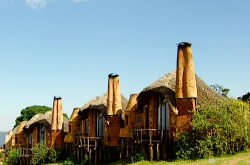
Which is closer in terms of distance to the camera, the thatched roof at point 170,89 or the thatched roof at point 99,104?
the thatched roof at point 170,89

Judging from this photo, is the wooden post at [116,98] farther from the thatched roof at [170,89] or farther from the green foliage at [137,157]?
the green foliage at [137,157]

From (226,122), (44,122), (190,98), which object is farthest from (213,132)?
(44,122)

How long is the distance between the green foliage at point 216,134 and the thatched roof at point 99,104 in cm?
1145

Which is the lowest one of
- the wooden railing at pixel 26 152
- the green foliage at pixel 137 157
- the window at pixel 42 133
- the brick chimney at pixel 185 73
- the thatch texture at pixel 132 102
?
the wooden railing at pixel 26 152

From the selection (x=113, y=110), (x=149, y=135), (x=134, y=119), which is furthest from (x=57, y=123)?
(x=149, y=135)

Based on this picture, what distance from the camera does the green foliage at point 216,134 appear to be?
22.3 metres

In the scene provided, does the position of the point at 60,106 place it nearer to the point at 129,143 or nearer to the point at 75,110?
the point at 75,110

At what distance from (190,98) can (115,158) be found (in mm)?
10450

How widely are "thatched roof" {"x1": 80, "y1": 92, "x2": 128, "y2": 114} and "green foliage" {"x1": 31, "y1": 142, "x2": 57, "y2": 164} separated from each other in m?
5.87

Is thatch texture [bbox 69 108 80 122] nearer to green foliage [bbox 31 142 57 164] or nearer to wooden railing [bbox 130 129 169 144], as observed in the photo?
green foliage [bbox 31 142 57 164]

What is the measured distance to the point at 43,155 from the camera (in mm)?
37906

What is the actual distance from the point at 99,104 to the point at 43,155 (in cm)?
969

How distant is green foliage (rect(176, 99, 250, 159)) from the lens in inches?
878

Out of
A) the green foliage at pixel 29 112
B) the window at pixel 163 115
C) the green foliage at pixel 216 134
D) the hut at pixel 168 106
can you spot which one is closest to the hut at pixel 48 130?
the hut at pixel 168 106
